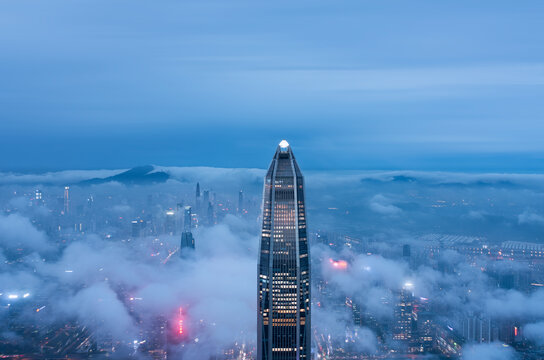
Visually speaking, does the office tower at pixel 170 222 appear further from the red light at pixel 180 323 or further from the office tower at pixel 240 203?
the red light at pixel 180 323

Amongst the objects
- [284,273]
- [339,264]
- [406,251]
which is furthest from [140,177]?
[406,251]

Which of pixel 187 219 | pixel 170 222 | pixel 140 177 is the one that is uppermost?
pixel 140 177

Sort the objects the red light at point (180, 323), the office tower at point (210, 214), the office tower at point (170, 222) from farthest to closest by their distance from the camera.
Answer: the office tower at point (210, 214)
the office tower at point (170, 222)
the red light at point (180, 323)

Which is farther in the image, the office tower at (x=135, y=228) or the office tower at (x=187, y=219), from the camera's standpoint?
the office tower at (x=187, y=219)

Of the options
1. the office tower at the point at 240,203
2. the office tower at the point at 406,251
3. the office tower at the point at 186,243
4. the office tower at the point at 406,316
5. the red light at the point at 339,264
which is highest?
the office tower at the point at 240,203

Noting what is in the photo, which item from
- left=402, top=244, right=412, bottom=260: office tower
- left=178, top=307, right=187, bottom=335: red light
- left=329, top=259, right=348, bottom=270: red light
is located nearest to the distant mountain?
left=178, top=307, right=187, bottom=335: red light

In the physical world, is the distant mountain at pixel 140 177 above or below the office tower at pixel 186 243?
above

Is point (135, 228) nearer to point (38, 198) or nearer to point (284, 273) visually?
point (38, 198)

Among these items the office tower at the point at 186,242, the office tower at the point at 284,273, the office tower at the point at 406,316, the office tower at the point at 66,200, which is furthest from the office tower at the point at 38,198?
the office tower at the point at 406,316

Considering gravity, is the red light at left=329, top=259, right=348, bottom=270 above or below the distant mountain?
below

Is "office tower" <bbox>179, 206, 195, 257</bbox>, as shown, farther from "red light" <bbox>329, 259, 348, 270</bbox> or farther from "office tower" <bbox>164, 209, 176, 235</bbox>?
"red light" <bbox>329, 259, 348, 270</bbox>
